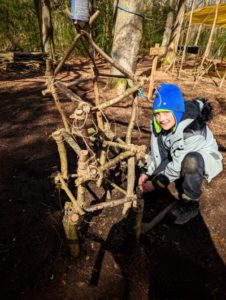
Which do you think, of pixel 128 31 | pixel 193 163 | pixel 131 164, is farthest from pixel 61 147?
pixel 128 31

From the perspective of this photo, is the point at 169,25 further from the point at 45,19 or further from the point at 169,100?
the point at 169,100

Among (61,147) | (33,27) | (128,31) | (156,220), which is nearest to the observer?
(61,147)

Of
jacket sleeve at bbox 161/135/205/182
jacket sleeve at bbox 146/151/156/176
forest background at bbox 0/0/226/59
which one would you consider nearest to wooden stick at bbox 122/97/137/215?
jacket sleeve at bbox 161/135/205/182

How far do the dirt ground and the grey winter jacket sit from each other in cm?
40

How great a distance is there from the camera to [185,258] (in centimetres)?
215

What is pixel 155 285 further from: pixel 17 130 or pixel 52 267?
pixel 17 130

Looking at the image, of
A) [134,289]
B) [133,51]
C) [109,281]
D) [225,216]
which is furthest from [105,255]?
[133,51]

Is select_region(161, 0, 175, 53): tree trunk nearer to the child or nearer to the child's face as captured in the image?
the child

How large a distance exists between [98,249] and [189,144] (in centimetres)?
132

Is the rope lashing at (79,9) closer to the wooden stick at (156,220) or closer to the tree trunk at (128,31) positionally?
the wooden stick at (156,220)

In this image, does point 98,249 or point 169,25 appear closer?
point 98,249

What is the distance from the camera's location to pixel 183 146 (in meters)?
2.26

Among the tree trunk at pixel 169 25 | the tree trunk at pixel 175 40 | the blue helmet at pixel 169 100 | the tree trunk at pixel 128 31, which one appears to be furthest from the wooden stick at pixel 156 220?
the tree trunk at pixel 169 25

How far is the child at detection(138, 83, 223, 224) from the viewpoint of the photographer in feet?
6.66
